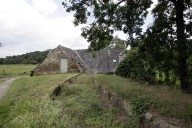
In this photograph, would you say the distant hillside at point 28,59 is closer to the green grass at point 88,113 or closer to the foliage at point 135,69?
the foliage at point 135,69

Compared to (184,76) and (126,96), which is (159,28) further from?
(126,96)

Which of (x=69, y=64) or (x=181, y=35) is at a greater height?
(x=181, y=35)

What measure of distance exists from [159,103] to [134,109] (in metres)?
1.41

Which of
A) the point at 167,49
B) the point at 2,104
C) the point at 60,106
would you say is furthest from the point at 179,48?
the point at 2,104

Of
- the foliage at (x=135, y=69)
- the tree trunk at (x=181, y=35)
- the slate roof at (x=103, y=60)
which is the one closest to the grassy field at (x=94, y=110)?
the tree trunk at (x=181, y=35)

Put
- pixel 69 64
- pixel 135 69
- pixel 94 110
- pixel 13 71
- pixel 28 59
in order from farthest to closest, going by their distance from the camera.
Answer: pixel 28 59
pixel 13 71
pixel 69 64
pixel 135 69
pixel 94 110

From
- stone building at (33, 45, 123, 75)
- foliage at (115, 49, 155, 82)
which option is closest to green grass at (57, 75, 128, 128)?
foliage at (115, 49, 155, 82)

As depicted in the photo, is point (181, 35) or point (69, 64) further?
point (69, 64)

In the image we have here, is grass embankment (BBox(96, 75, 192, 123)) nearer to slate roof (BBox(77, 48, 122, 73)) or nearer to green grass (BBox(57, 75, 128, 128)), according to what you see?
green grass (BBox(57, 75, 128, 128))

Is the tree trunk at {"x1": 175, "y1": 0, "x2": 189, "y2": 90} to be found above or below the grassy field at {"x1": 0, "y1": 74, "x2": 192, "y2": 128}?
above

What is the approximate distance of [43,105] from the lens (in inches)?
619

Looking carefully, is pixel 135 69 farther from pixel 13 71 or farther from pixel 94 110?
pixel 13 71

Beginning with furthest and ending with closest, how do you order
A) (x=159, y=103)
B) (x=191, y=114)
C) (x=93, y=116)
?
1. (x=93, y=116)
2. (x=159, y=103)
3. (x=191, y=114)

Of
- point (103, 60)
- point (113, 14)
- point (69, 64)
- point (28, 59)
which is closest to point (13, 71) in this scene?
point (69, 64)
